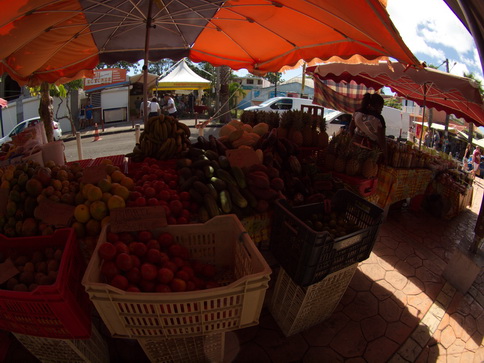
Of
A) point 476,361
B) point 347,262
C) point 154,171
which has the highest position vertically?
point 154,171

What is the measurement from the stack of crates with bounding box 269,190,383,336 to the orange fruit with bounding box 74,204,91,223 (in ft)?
4.92

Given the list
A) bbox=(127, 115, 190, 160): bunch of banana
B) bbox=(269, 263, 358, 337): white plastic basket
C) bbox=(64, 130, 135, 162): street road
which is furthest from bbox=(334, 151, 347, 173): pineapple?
bbox=(64, 130, 135, 162): street road

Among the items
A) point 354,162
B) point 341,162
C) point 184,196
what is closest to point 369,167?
point 354,162

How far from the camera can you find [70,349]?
172 cm

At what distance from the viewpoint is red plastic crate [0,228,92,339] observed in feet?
4.55

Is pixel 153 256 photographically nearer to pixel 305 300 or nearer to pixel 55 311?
pixel 55 311

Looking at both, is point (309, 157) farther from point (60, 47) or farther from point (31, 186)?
point (60, 47)

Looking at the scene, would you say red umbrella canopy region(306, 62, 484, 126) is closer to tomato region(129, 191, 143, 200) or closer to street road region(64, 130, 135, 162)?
tomato region(129, 191, 143, 200)

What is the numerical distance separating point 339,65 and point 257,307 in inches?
226

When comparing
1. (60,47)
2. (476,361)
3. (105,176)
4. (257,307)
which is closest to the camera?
(257,307)

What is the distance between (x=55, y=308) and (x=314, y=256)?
5.17 ft

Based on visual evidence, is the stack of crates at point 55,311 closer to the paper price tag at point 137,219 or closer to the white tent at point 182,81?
the paper price tag at point 137,219

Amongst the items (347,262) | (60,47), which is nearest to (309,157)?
(347,262)

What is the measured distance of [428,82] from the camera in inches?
189
